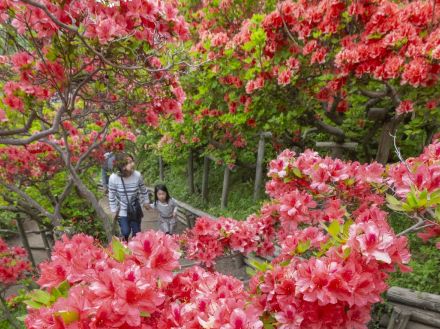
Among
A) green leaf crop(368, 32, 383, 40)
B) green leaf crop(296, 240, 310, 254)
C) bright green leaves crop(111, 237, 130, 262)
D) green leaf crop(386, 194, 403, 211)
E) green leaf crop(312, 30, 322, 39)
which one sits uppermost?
green leaf crop(312, 30, 322, 39)

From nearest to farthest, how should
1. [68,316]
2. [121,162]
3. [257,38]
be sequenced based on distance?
[68,316], [257,38], [121,162]

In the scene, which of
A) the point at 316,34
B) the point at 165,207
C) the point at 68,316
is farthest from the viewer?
the point at 165,207

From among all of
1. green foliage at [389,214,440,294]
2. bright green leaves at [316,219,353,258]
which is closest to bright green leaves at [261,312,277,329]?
→ bright green leaves at [316,219,353,258]

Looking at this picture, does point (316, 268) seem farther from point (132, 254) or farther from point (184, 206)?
point (184, 206)

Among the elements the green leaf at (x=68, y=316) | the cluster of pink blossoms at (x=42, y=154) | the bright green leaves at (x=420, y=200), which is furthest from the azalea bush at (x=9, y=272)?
the bright green leaves at (x=420, y=200)

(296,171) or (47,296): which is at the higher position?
(296,171)

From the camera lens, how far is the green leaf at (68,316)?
105 cm

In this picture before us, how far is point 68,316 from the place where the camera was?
1.06 metres

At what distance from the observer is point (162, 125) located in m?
8.20

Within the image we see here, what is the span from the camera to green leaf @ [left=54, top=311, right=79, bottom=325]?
3.44 feet

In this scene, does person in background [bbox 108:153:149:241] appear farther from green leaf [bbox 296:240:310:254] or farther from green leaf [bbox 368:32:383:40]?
green leaf [bbox 296:240:310:254]

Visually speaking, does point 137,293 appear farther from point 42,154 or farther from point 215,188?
point 215,188

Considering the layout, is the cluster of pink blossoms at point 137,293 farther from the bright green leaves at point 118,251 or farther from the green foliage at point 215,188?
the green foliage at point 215,188

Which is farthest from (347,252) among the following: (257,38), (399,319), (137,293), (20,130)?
(257,38)
